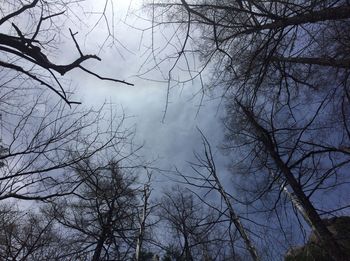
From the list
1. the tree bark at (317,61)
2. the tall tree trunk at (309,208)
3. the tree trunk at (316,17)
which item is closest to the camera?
the tree trunk at (316,17)

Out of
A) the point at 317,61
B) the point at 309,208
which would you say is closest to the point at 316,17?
the point at 317,61

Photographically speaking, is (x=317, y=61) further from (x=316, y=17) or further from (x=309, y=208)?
(x=309, y=208)

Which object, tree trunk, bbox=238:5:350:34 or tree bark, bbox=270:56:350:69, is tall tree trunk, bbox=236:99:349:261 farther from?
tree trunk, bbox=238:5:350:34

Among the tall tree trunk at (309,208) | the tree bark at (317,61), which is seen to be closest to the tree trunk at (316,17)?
the tree bark at (317,61)

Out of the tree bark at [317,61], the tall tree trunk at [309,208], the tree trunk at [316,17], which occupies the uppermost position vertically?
the tree bark at [317,61]

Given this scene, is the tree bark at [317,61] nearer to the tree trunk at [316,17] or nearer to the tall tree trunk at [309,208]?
the tree trunk at [316,17]

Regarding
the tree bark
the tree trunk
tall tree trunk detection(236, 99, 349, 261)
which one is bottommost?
tall tree trunk detection(236, 99, 349, 261)

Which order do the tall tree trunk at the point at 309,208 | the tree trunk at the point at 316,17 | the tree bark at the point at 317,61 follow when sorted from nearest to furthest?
the tree trunk at the point at 316,17 < the tree bark at the point at 317,61 < the tall tree trunk at the point at 309,208

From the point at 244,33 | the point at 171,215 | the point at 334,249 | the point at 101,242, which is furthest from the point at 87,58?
the point at 171,215

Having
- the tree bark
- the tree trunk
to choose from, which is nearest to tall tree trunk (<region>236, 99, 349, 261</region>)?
the tree bark

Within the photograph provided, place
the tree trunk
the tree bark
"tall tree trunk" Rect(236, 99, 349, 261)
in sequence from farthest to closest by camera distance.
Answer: "tall tree trunk" Rect(236, 99, 349, 261), the tree bark, the tree trunk

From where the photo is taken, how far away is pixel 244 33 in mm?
4805

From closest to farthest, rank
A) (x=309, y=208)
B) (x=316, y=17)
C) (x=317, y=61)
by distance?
(x=316, y=17) → (x=317, y=61) → (x=309, y=208)

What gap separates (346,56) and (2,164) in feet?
18.6
